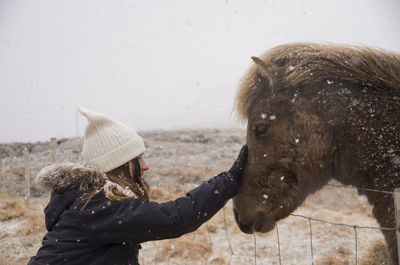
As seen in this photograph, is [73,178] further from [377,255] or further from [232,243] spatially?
[232,243]

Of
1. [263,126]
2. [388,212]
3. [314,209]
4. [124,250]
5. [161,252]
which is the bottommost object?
[314,209]

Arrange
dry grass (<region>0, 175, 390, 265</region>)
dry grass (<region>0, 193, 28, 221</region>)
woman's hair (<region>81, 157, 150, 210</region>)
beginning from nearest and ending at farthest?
woman's hair (<region>81, 157, 150, 210</region>) → dry grass (<region>0, 175, 390, 265</region>) → dry grass (<region>0, 193, 28, 221</region>)

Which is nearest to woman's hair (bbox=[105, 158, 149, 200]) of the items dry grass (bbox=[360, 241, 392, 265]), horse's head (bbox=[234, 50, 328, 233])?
horse's head (bbox=[234, 50, 328, 233])

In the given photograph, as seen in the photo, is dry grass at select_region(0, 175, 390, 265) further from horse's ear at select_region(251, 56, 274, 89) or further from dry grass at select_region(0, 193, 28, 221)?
horse's ear at select_region(251, 56, 274, 89)

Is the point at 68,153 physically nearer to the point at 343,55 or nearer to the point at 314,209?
the point at 314,209

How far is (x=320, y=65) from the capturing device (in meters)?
2.06

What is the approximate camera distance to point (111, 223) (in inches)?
→ 68.7

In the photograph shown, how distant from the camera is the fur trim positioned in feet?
6.42

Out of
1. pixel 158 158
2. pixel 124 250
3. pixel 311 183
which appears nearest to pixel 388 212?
pixel 311 183

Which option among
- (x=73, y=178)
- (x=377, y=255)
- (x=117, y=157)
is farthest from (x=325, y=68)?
(x=377, y=255)

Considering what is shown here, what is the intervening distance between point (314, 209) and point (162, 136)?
14628 millimetres

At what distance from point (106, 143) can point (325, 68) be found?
1.71m

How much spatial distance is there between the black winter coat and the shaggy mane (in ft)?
2.97

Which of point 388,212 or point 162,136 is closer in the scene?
point 388,212
